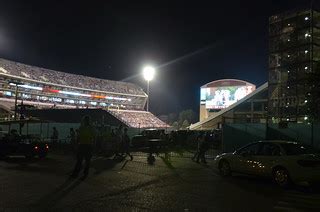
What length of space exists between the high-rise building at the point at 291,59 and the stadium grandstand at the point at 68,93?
39134mm

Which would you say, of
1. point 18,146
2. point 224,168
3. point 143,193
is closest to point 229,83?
point 18,146

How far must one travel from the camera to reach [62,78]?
103 metres

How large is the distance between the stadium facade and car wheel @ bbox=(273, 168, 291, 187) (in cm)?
8038

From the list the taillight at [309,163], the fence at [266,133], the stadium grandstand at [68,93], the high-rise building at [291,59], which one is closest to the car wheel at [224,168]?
the taillight at [309,163]

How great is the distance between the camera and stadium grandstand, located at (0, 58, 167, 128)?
276ft

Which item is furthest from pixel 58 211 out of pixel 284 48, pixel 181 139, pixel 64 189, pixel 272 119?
pixel 284 48

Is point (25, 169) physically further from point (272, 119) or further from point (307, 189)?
point (272, 119)

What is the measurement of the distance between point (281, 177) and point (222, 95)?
8334 cm

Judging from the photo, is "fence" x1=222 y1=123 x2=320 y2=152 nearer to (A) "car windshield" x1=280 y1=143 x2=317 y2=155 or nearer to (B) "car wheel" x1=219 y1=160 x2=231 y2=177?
(B) "car wheel" x1=219 y1=160 x2=231 y2=177

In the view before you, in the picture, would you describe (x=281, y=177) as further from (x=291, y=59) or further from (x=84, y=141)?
(x=291, y=59)

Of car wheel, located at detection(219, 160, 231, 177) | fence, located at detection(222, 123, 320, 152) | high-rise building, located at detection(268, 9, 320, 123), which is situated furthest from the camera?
high-rise building, located at detection(268, 9, 320, 123)

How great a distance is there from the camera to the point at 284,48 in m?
38.2

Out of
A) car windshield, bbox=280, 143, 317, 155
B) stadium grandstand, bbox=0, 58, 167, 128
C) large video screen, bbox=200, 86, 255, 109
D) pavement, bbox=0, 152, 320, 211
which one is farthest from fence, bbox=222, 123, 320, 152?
large video screen, bbox=200, 86, 255, 109

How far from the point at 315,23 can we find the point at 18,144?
29.6 m
